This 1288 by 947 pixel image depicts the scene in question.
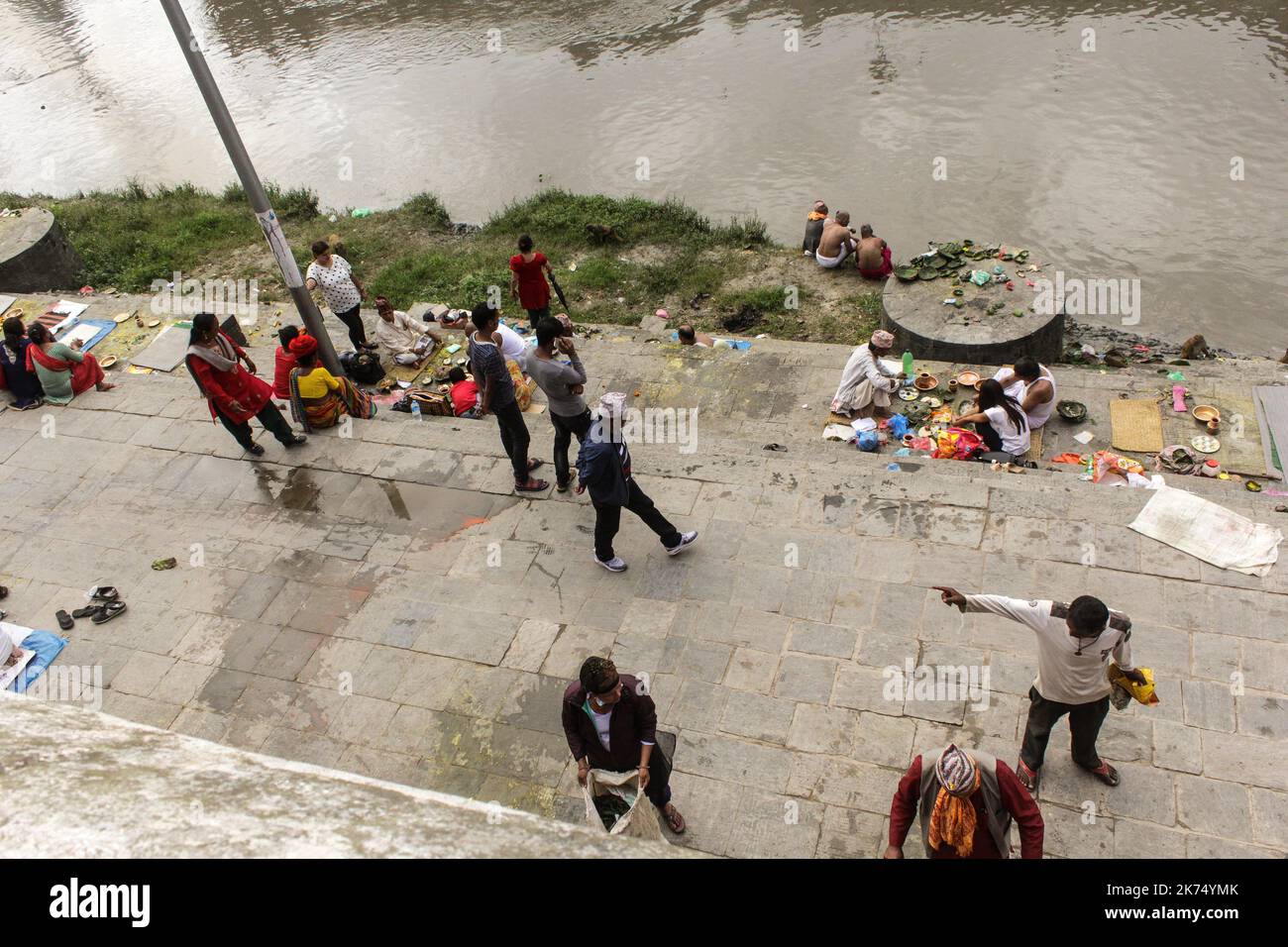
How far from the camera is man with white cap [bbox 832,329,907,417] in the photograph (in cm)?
816

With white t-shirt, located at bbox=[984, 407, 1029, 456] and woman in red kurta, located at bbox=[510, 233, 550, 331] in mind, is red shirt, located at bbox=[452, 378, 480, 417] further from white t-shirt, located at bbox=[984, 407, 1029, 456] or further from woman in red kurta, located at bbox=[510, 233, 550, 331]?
white t-shirt, located at bbox=[984, 407, 1029, 456]

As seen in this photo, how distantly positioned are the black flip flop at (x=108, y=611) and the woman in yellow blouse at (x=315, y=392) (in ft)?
7.59

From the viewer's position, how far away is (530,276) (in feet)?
31.4

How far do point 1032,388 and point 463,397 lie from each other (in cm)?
542

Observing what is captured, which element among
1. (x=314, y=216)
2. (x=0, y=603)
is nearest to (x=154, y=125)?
(x=314, y=216)

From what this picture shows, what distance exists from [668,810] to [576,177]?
1365 centimetres

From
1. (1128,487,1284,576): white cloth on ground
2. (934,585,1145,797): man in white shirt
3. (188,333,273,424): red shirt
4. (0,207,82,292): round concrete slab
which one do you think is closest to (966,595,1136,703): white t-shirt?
(934,585,1145,797): man in white shirt

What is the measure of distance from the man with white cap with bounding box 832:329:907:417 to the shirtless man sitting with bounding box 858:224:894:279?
11.3ft

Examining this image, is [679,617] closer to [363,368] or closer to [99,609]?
[99,609]

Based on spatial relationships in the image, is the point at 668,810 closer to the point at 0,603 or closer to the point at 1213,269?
the point at 0,603

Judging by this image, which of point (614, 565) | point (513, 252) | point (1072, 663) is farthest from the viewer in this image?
point (513, 252)

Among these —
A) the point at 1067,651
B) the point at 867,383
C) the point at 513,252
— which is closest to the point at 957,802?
the point at 1067,651

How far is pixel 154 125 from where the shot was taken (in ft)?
69.1

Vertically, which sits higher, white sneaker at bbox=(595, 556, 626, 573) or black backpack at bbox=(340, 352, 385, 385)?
white sneaker at bbox=(595, 556, 626, 573)
